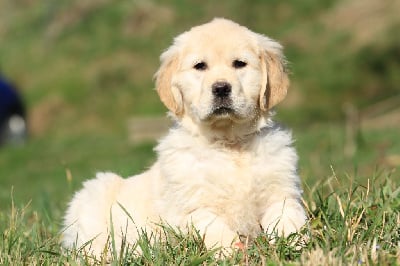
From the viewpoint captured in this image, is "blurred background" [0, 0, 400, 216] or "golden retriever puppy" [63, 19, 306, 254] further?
"blurred background" [0, 0, 400, 216]

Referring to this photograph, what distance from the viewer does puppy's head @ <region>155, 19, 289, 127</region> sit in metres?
5.40

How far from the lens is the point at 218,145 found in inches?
223

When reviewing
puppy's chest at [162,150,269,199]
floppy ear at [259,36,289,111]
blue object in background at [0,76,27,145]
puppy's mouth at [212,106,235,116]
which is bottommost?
puppy's chest at [162,150,269,199]

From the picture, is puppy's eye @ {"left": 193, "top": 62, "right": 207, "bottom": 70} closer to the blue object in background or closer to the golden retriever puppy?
the golden retriever puppy

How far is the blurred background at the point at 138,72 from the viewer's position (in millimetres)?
18969

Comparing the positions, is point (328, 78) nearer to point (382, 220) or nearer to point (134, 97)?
point (134, 97)

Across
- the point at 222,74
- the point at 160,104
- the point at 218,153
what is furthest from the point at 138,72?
the point at 222,74

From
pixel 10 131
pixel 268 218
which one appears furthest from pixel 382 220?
pixel 10 131

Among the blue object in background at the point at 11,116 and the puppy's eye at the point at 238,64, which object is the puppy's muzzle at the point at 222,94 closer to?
the puppy's eye at the point at 238,64

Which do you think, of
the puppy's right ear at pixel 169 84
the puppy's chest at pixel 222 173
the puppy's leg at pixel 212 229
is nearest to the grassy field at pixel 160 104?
the puppy's leg at pixel 212 229

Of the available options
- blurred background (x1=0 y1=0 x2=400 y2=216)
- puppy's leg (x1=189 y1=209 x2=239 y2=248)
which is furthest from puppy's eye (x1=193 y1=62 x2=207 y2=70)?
blurred background (x1=0 y1=0 x2=400 y2=216)

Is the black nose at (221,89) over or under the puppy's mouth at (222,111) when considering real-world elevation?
over

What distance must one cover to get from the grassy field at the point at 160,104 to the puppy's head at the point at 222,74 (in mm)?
834

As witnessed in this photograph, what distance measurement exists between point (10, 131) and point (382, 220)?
1958 cm
